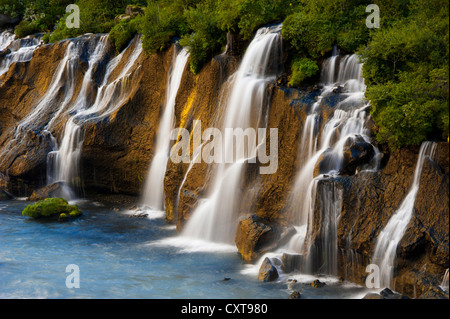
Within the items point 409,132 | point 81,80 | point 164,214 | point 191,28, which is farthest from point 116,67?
point 409,132

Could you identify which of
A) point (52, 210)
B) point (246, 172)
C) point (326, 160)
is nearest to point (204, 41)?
point (246, 172)

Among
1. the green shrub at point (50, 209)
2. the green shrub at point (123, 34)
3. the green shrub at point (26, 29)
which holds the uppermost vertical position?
the green shrub at point (26, 29)

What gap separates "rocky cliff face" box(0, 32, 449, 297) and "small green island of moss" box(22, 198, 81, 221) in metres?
3.18

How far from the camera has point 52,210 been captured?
70.7ft

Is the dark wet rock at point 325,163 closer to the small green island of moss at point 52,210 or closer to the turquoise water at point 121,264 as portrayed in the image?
the turquoise water at point 121,264

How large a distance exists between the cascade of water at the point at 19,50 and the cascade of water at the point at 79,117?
7.40 m

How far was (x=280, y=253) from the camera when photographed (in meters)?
14.9

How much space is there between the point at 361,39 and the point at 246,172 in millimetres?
6854

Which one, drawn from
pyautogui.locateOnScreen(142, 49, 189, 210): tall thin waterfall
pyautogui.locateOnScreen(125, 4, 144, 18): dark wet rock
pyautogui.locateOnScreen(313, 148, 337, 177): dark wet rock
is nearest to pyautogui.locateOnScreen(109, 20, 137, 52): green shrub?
pyautogui.locateOnScreen(125, 4, 144, 18): dark wet rock

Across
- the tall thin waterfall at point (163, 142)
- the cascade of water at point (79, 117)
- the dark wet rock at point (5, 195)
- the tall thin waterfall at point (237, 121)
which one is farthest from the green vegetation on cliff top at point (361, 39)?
the dark wet rock at point (5, 195)

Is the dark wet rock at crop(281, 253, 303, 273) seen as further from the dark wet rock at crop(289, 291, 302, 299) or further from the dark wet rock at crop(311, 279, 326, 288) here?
the dark wet rock at crop(289, 291, 302, 299)

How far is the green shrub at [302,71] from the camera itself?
1764 centimetres

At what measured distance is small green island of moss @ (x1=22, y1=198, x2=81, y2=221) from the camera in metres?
21.5
